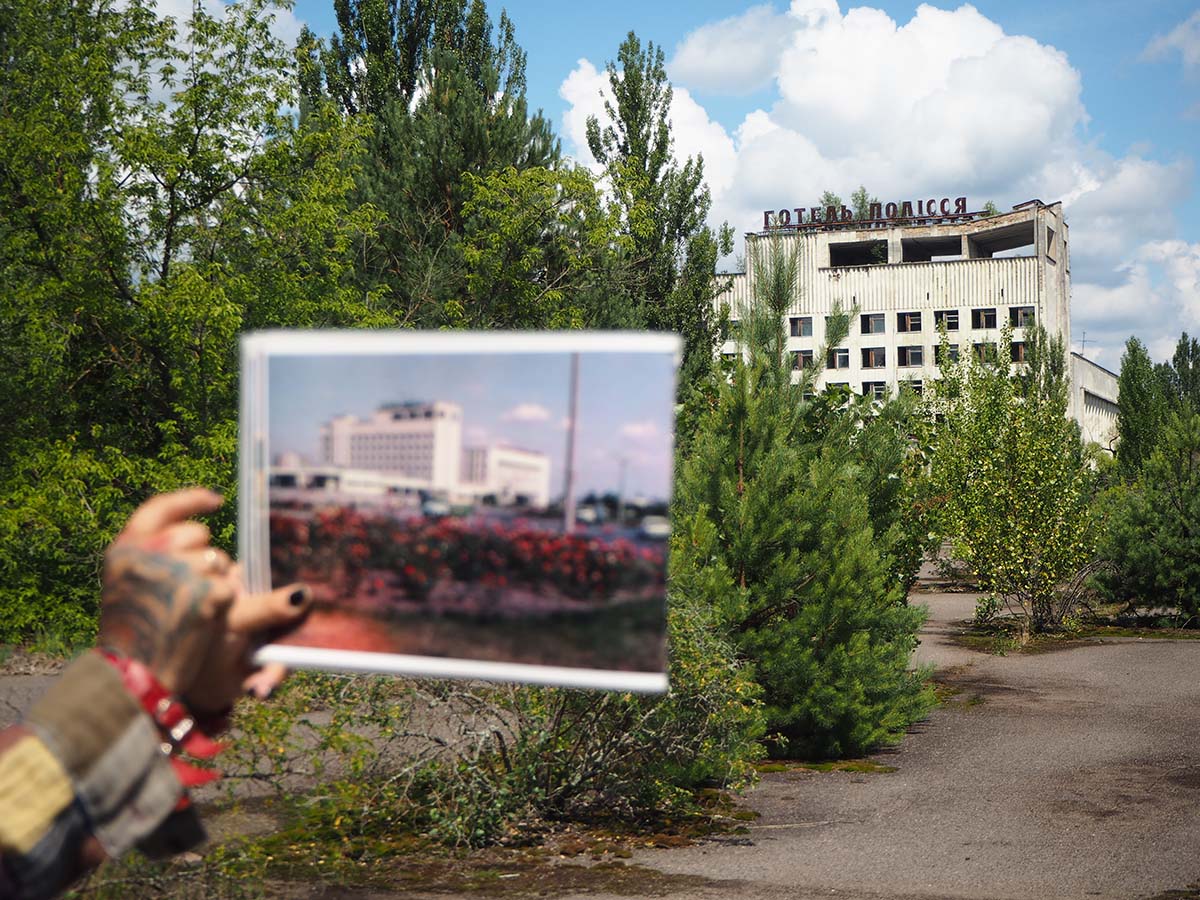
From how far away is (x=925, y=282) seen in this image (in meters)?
67.1

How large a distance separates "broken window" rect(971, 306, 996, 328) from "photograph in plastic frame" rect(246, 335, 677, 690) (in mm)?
67515

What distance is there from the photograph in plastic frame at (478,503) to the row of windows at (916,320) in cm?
6441

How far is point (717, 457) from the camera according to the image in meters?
12.0

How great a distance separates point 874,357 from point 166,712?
2754 inches

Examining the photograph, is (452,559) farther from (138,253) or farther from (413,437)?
(138,253)

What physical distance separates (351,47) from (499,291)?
835 cm

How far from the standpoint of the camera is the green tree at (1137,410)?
5003 cm

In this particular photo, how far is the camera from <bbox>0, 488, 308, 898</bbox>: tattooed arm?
1295 mm

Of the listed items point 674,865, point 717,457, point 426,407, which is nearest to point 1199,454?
point 717,457

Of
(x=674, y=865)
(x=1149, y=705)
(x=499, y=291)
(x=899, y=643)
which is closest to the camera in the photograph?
(x=674, y=865)

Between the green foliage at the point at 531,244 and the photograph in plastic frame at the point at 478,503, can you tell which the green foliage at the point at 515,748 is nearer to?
the photograph in plastic frame at the point at 478,503

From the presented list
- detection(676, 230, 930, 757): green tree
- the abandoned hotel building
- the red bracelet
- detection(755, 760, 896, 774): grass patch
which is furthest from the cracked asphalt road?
the abandoned hotel building

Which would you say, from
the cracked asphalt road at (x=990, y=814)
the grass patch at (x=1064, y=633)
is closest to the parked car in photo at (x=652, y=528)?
the cracked asphalt road at (x=990, y=814)

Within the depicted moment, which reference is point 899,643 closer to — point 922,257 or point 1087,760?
point 1087,760
